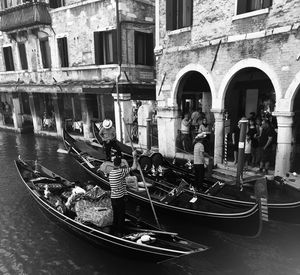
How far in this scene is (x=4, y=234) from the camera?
18.0 ft

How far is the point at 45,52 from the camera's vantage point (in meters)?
12.9

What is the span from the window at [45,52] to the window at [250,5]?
29.7 ft

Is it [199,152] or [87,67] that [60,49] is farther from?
[199,152]

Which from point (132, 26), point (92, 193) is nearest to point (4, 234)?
point (92, 193)

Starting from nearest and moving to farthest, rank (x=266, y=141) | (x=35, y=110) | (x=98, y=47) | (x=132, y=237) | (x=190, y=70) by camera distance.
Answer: (x=132, y=237) → (x=266, y=141) → (x=190, y=70) → (x=98, y=47) → (x=35, y=110)

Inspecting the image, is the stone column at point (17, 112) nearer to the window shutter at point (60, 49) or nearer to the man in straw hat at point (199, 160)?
the window shutter at point (60, 49)

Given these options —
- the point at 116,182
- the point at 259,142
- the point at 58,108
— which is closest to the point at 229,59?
the point at 259,142

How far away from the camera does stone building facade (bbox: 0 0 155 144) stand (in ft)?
34.3

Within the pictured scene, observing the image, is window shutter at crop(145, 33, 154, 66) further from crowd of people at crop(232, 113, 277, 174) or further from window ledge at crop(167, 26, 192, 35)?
crowd of people at crop(232, 113, 277, 174)


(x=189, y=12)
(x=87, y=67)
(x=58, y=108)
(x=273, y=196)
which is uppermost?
(x=189, y=12)

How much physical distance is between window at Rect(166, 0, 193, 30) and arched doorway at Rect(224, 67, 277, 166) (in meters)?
2.42

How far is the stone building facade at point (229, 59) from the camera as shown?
6.00 meters

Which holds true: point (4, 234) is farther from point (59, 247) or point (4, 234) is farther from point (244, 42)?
point (244, 42)

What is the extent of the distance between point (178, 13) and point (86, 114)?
20.5 feet
